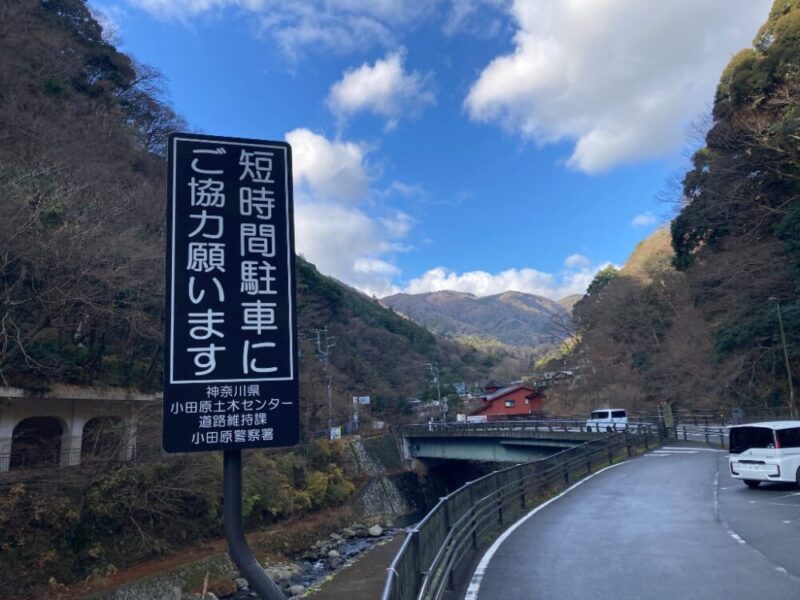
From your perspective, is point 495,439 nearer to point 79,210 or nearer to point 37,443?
point 37,443

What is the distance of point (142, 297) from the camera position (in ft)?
73.8

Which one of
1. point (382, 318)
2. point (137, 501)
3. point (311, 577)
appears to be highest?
point (382, 318)

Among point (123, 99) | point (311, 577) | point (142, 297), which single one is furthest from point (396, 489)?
point (123, 99)

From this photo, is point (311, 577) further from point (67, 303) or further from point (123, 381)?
point (67, 303)

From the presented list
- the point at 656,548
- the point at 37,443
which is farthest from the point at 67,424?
the point at 656,548

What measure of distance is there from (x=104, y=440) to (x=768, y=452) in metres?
24.2

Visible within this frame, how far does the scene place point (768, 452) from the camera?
14.6 metres

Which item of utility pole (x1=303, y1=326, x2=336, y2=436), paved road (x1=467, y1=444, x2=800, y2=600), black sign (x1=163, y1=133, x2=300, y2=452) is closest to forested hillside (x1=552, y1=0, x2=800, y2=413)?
paved road (x1=467, y1=444, x2=800, y2=600)

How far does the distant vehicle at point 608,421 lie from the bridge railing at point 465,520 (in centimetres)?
1544

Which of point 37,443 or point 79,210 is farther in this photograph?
point 37,443

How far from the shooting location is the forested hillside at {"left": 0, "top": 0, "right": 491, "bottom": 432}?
18.2m

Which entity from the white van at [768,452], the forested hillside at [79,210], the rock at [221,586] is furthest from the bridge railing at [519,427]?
the rock at [221,586]

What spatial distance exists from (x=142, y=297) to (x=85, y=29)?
1428 inches

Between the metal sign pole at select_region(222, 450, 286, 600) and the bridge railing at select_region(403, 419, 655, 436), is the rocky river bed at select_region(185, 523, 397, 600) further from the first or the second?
the metal sign pole at select_region(222, 450, 286, 600)
